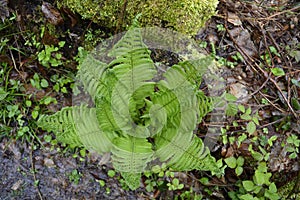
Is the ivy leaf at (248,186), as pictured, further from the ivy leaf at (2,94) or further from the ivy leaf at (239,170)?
the ivy leaf at (2,94)

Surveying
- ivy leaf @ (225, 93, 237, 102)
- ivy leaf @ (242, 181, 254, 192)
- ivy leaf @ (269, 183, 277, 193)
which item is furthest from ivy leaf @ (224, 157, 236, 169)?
ivy leaf @ (225, 93, 237, 102)

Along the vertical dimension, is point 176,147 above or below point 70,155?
above

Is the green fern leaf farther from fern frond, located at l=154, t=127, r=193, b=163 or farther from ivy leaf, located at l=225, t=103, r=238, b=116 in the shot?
ivy leaf, located at l=225, t=103, r=238, b=116

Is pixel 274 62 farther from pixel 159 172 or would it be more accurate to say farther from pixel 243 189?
pixel 159 172

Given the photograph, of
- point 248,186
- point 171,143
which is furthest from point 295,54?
point 171,143

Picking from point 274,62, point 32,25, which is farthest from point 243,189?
point 32,25

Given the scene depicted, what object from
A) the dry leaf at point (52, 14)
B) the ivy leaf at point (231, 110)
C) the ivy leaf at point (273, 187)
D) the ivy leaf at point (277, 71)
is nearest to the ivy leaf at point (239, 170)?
the ivy leaf at point (273, 187)

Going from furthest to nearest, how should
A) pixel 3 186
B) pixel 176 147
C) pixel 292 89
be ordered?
1. pixel 292 89
2. pixel 3 186
3. pixel 176 147
